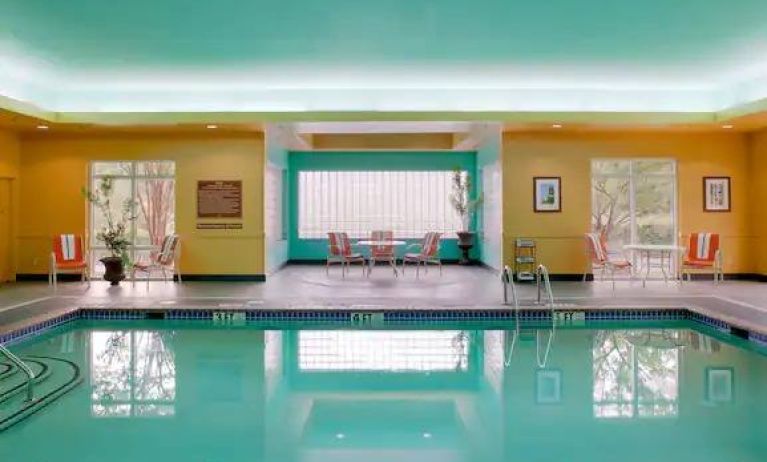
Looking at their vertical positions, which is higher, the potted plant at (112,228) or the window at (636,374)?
the potted plant at (112,228)

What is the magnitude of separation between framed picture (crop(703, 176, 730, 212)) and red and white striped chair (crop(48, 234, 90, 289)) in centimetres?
979

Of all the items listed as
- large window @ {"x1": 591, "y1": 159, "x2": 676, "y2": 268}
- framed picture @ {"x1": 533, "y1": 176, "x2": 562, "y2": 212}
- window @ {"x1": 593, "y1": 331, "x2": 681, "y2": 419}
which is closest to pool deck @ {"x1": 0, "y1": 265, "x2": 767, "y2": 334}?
window @ {"x1": 593, "y1": 331, "x2": 681, "y2": 419}

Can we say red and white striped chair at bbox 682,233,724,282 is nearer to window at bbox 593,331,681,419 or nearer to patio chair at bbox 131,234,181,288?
window at bbox 593,331,681,419

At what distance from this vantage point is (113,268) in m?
9.10

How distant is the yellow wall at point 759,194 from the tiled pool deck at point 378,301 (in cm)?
85

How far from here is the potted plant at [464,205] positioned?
12.8 m

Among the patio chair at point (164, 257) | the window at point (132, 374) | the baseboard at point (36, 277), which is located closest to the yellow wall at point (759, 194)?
the window at point (132, 374)

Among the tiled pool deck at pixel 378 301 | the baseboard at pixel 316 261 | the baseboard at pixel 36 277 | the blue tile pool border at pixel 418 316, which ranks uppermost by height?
the baseboard at pixel 316 261

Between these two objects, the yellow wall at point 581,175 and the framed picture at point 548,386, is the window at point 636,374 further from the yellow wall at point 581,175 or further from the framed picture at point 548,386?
the yellow wall at point 581,175

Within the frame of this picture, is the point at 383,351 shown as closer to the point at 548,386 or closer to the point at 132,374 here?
the point at 548,386

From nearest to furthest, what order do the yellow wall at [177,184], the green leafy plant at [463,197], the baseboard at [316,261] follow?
the yellow wall at [177,184]
the green leafy plant at [463,197]
the baseboard at [316,261]

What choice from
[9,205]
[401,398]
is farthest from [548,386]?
[9,205]

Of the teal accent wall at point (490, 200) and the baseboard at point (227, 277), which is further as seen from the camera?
the teal accent wall at point (490, 200)

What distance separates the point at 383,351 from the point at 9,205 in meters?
7.53
